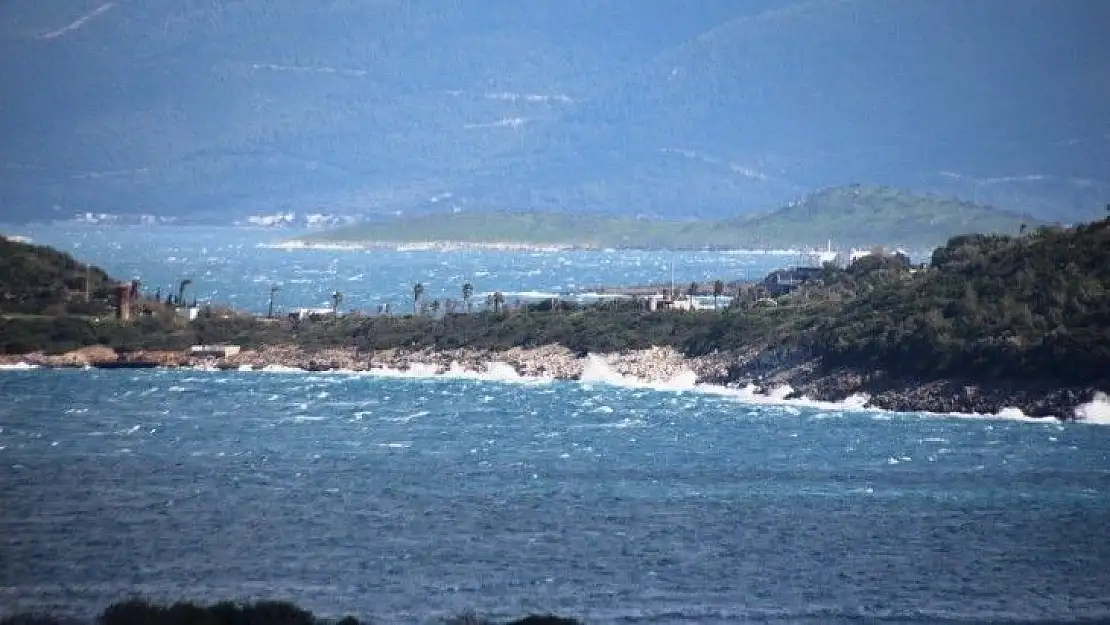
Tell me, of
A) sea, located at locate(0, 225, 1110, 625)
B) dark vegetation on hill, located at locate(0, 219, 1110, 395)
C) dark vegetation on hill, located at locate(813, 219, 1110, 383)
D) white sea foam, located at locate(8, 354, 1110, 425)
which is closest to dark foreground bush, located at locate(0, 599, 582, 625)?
sea, located at locate(0, 225, 1110, 625)

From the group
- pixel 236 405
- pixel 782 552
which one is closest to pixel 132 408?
pixel 236 405

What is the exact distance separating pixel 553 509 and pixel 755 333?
39883mm

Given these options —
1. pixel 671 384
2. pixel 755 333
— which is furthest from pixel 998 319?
pixel 755 333

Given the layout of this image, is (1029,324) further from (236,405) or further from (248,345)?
(248,345)

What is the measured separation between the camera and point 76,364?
286 feet

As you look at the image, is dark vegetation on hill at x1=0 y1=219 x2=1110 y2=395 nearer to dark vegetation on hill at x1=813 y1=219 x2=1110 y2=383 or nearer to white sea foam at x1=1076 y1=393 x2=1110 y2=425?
dark vegetation on hill at x1=813 y1=219 x2=1110 y2=383

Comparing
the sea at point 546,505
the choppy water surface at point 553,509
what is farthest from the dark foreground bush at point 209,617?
the choppy water surface at point 553,509

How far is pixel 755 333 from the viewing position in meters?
86.6

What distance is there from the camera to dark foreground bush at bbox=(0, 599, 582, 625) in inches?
1247

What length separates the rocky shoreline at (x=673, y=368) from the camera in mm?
69562

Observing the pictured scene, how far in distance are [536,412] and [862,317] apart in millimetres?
17383

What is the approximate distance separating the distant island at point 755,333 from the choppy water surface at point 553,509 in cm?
417

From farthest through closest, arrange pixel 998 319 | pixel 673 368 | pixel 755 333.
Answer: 1. pixel 755 333
2. pixel 673 368
3. pixel 998 319

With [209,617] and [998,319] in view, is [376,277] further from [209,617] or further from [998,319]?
[209,617]
